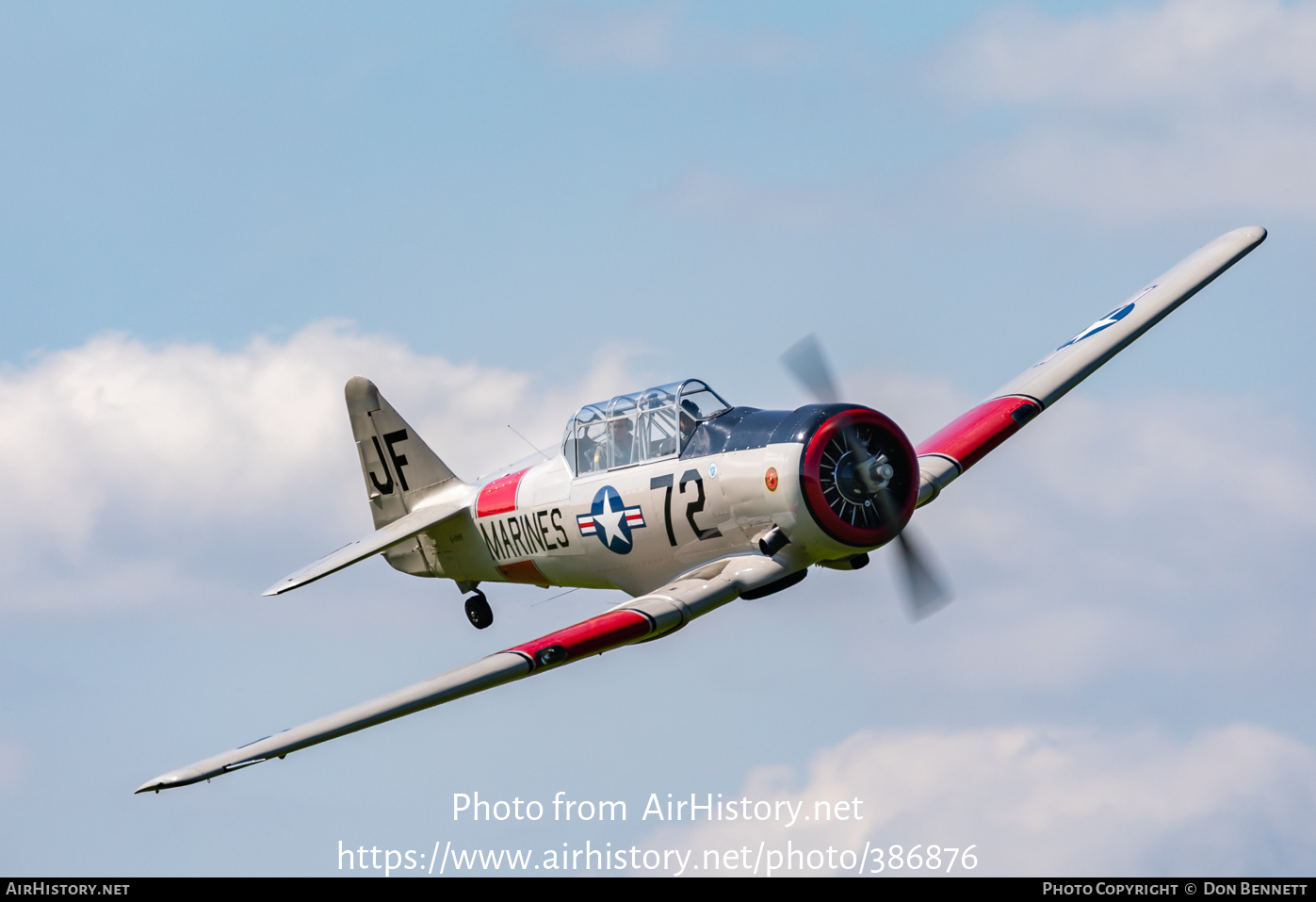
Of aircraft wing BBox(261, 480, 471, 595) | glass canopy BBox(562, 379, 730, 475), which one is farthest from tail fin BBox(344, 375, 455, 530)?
glass canopy BBox(562, 379, 730, 475)

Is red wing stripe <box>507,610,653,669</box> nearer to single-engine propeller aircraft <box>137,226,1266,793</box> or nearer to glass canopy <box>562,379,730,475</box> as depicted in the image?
single-engine propeller aircraft <box>137,226,1266,793</box>

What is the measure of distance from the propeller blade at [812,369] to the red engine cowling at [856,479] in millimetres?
803

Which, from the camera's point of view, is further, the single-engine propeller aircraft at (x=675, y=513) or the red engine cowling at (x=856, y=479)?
the red engine cowling at (x=856, y=479)

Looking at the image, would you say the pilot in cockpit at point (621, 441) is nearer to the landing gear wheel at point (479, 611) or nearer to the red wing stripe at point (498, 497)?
the red wing stripe at point (498, 497)

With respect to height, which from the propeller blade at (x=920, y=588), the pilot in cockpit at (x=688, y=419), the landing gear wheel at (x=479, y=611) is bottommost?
the propeller blade at (x=920, y=588)

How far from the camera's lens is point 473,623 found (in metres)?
24.8

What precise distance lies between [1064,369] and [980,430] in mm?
2204

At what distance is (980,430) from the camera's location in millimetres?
23422

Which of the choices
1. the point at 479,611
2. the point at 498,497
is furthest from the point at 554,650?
the point at 479,611

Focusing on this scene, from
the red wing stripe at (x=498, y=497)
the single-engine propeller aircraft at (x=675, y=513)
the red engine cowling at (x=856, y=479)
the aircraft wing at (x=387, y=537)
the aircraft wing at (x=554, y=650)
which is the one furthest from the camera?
the aircraft wing at (x=387, y=537)

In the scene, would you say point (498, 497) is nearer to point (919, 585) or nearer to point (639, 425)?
point (639, 425)

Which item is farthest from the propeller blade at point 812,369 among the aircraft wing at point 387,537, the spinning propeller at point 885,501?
the aircraft wing at point 387,537

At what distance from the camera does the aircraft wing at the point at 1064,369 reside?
23.0m

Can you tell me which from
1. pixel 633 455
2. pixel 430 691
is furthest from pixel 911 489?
pixel 430 691
